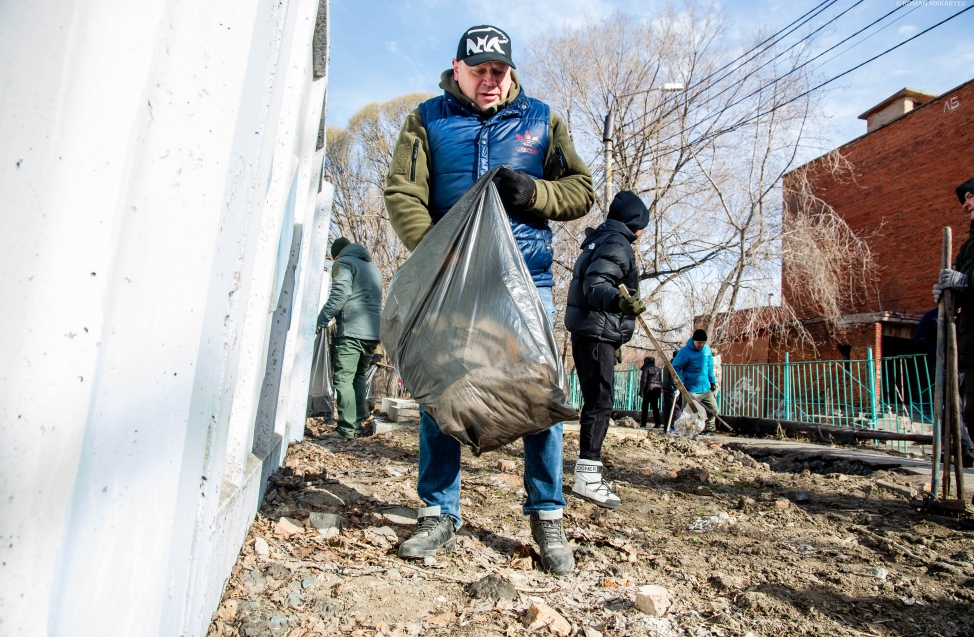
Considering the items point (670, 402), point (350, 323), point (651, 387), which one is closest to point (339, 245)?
point (350, 323)

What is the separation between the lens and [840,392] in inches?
474

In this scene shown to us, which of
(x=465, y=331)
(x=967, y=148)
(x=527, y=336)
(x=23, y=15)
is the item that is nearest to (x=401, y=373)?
(x=465, y=331)

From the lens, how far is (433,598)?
1.76m

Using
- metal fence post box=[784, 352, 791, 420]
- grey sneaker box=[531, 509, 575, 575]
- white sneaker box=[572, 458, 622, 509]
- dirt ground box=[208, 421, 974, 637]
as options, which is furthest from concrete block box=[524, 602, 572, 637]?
metal fence post box=[784, 352, 791, 420]

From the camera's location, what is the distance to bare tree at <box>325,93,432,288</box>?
20.8 m

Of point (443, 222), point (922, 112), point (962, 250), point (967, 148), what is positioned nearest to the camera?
point (443, 222)

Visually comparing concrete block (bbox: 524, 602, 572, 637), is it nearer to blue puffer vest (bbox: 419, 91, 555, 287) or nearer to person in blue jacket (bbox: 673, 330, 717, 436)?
blue puffer vest (bbox: 419, 91, 555, 287)

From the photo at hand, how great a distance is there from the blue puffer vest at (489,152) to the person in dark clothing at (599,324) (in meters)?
1.04

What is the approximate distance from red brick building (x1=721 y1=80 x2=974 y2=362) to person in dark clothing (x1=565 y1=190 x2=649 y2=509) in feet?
41.3

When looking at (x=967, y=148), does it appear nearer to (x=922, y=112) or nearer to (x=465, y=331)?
(x=922, y=112)

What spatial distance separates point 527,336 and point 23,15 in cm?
133

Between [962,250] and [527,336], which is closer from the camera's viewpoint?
[527,336]

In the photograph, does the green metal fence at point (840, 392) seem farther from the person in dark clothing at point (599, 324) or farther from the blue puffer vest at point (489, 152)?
the blue puffer vest at point (489, 152)

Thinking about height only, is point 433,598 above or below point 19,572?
below
